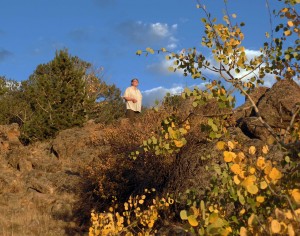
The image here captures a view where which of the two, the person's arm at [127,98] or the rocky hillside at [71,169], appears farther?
the person's arm at [127,98]

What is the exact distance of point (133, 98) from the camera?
1297 cm

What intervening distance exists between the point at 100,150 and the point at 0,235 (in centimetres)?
494

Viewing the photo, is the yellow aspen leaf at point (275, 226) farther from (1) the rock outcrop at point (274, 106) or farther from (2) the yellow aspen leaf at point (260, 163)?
(1) the rock outcrop at point (274, 106)

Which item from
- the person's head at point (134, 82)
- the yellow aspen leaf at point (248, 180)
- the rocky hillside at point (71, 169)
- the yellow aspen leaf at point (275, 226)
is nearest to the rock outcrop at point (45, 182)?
the rocky hillside at point (71, 169)

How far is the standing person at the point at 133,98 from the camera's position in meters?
12.8

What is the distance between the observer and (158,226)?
678 cm

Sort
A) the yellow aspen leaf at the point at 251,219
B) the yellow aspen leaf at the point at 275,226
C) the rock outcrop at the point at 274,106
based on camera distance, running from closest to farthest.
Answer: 1. the yellow aspen leaf at the point at 275,226
2. the yellow aspen leaf at the point at 251,219
3. the rock outcrop at the point at 274,106

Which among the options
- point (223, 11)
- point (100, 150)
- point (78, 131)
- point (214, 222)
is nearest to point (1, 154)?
point (78, 131)

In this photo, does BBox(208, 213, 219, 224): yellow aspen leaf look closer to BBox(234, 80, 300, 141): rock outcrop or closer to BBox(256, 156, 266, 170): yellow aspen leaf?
BBox(256, 156, 266, 170): yellow aspen leaf

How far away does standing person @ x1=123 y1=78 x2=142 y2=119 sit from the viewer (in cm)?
1282

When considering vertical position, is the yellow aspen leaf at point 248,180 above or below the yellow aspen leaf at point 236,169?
below

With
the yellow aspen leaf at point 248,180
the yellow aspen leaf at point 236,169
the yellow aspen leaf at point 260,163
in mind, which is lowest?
the yellow aspen leaf at point 248,180

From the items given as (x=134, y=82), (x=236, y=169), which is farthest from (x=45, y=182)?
(x=236, y=169)

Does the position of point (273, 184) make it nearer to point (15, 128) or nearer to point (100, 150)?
point (100, 150)
